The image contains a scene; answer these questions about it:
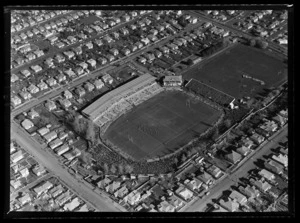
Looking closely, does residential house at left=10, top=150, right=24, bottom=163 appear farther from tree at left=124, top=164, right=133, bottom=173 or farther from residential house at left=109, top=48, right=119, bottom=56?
residential house at left=109, top=48, right=119, bottom=56

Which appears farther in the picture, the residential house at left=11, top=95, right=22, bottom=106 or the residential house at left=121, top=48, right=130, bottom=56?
the residential house at left=121, top=48, right=130, bottom=56

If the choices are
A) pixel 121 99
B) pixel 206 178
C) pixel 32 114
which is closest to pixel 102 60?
pixel 121 99

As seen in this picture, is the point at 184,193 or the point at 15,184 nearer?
the point at 184,193

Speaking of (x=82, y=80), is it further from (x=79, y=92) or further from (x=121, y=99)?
(x=121, y=99)

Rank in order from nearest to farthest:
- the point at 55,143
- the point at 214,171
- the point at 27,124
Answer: the point at 214,171
the point at 55,143
the point at 27,124

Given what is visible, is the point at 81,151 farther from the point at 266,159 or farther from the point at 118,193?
the point at 266,159

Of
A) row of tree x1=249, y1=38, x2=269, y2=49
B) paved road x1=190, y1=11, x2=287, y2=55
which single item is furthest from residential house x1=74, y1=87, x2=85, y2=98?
row of tree x1=249, y1=38, x2=269, y2=49

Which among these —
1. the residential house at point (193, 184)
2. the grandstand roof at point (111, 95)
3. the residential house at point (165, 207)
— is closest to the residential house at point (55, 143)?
the grandstand roof at point (111, 95)
